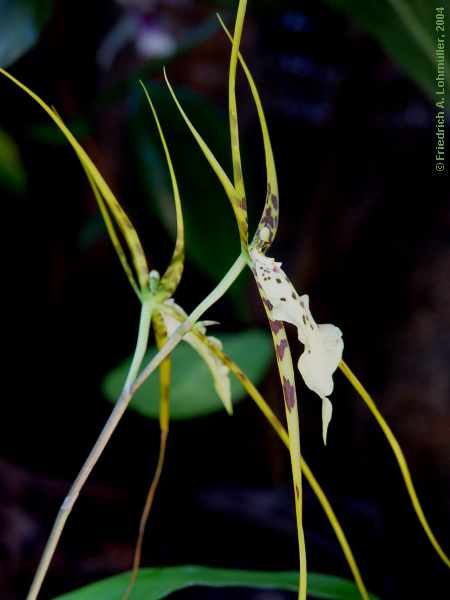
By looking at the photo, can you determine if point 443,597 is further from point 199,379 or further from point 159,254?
point 159,254

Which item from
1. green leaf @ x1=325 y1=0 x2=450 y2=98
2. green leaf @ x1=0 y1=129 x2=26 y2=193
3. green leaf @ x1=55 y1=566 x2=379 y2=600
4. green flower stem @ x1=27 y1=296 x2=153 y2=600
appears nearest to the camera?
green flower stem @ x1=27 y1=296 x2=153 y2=600

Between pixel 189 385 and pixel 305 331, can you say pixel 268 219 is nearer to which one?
pixel 305 331

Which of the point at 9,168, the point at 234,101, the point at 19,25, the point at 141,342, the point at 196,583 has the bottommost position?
the point at 196,583

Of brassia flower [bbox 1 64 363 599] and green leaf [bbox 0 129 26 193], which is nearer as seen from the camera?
brassia flower [bbox 1 64 363 599]

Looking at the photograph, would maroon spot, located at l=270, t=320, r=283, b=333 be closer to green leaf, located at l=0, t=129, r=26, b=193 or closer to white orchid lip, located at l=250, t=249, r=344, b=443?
white orchid lip, located at l=250, t=249, r=344, b=443

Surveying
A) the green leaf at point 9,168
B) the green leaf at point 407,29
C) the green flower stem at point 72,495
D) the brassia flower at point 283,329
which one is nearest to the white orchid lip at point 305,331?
the brassia flower at point 283,329

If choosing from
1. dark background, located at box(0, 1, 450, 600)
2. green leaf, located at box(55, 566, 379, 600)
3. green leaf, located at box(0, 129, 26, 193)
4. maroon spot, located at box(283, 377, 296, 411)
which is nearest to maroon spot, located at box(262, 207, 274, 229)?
maroon spot, located at box(283, 377, 296, 411)

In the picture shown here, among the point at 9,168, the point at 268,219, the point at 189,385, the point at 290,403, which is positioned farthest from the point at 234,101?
the point at 9,168
